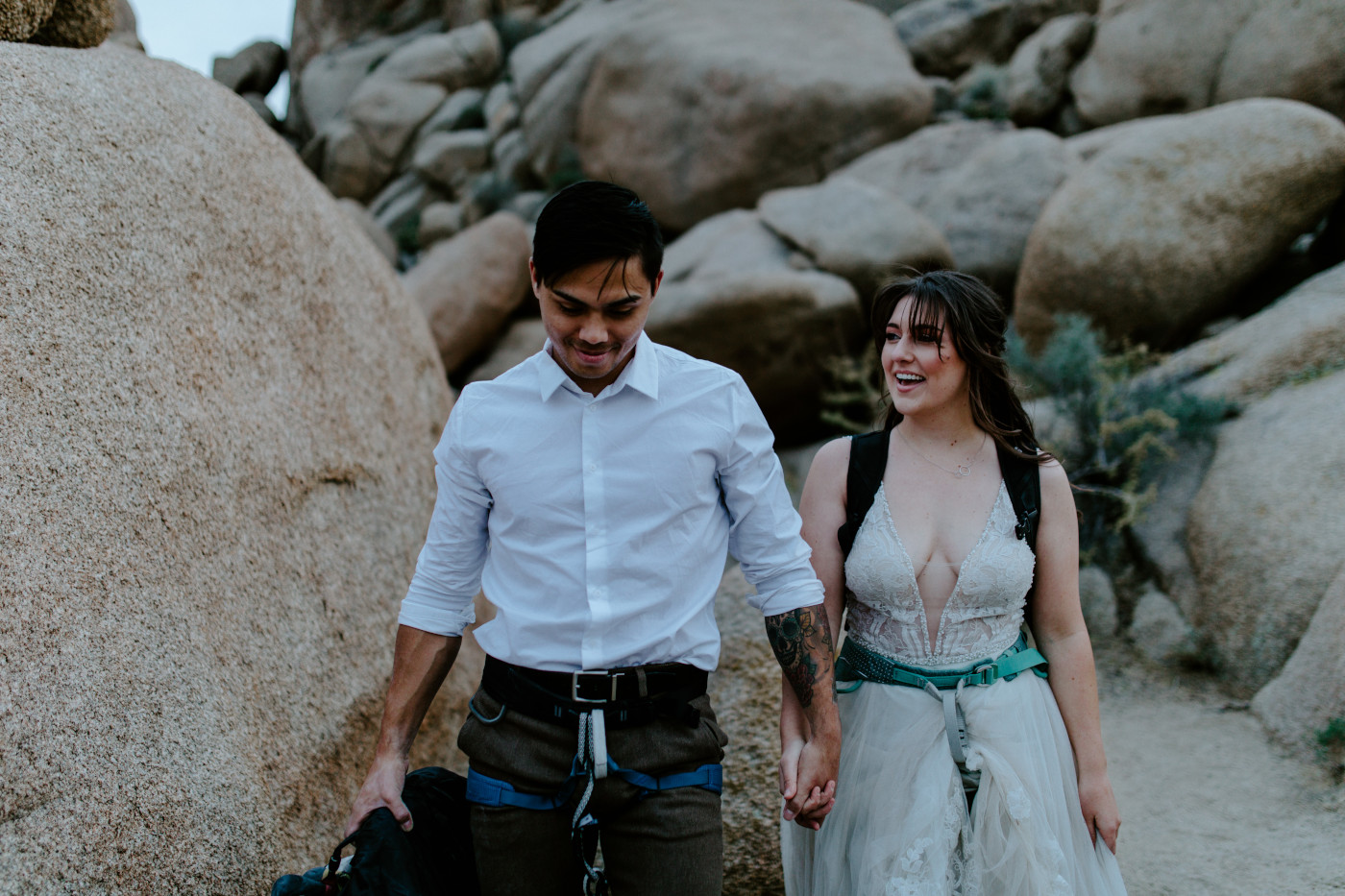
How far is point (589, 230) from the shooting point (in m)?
1.86

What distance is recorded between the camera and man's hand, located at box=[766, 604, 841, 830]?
6.75 ft

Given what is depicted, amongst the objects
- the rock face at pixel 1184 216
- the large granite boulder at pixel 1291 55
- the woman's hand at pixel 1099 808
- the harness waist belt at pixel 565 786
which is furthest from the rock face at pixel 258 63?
the woman's hand at pixel 1099 808

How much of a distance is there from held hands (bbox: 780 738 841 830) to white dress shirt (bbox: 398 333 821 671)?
30 centimetres

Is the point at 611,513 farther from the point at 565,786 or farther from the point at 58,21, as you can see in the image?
the point at 58,21

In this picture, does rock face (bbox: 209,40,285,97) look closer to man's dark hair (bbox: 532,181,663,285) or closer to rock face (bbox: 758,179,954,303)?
rock face (bbox: 758,179,954,303)

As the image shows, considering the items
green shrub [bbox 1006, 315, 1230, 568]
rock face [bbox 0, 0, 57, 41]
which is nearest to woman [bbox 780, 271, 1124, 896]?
rock face [bbox 0, 0, 57, 41]

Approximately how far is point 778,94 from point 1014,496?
1002 cm

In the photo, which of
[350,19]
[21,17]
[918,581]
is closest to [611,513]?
[918,581]

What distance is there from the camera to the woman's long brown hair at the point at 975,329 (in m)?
2.28

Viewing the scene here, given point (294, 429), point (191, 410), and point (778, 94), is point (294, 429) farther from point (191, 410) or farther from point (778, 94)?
point (778, 94)

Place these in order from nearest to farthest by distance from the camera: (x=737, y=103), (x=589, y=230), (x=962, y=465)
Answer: (x=589, y=230), (x=962, y=465), (x=737, y=103)

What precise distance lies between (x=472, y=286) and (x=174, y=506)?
7.28 m

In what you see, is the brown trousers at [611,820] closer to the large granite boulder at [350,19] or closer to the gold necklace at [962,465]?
the gold necklace at [962,465]

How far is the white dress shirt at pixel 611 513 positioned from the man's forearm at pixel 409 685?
1.6 inches
